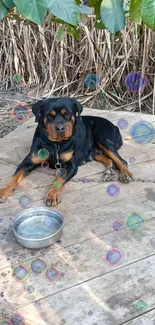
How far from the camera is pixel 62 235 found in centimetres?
178

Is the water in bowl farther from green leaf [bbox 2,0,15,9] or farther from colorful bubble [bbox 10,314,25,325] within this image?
green leaf [bbox 2,0,15,9]

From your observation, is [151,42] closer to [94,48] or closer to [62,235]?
[94,48]

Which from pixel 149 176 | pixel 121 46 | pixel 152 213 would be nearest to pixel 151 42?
pixel 121 46

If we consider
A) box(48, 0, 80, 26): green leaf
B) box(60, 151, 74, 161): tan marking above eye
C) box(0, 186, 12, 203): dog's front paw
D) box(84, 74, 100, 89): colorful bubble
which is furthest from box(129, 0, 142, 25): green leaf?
box(84, 74, 100, 89): colorful bubble

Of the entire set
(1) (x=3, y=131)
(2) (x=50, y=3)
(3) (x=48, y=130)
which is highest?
(2) (x=50, y=3)

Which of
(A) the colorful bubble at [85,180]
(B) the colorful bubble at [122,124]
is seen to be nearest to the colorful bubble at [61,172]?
(A) the colorful bubble at [85,180]

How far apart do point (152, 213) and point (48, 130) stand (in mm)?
763

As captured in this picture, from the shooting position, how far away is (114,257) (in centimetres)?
162

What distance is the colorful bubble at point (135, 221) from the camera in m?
1.81

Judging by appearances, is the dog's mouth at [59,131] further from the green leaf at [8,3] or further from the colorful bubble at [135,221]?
the green leaf at [8,3]

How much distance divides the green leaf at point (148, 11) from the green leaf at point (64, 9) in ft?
0.45

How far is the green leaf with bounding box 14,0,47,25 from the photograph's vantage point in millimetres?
751

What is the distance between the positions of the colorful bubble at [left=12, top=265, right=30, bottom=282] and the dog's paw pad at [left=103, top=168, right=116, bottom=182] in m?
0.88

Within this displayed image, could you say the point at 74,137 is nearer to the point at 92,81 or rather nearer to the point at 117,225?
the point at 117,225
